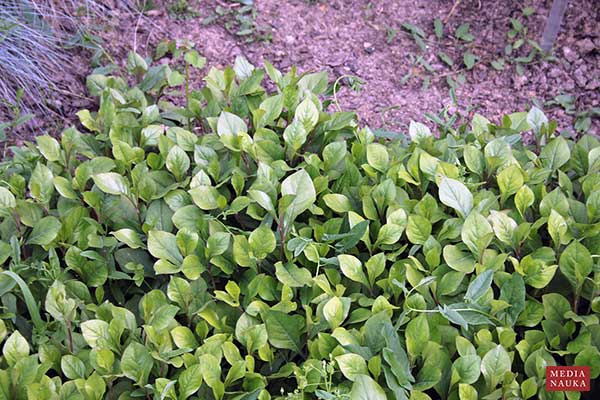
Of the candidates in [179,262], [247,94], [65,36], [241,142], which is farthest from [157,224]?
[65,36]

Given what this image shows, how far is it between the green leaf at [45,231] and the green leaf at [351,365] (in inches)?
38.2

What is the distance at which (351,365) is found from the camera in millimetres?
1650

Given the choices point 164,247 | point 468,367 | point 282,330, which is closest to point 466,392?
point 468,367

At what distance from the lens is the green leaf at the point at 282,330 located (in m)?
1.80

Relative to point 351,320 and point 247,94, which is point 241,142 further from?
point 351,320

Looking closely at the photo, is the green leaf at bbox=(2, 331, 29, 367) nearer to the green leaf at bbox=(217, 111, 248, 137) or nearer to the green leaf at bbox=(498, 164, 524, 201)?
the green leaf at bbox=(217, 111, 248, 137)

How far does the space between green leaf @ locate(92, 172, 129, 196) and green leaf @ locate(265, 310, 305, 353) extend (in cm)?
66

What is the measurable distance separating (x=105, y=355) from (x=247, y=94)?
117 cm

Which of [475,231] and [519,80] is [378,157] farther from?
[519,80]

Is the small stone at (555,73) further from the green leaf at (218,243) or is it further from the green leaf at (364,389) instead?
the green leaf at (364,389)

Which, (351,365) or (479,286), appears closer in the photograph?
(351,365)

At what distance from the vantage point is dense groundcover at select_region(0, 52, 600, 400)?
171cm

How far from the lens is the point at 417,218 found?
78.5 inches

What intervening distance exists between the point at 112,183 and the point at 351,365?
97 cm
